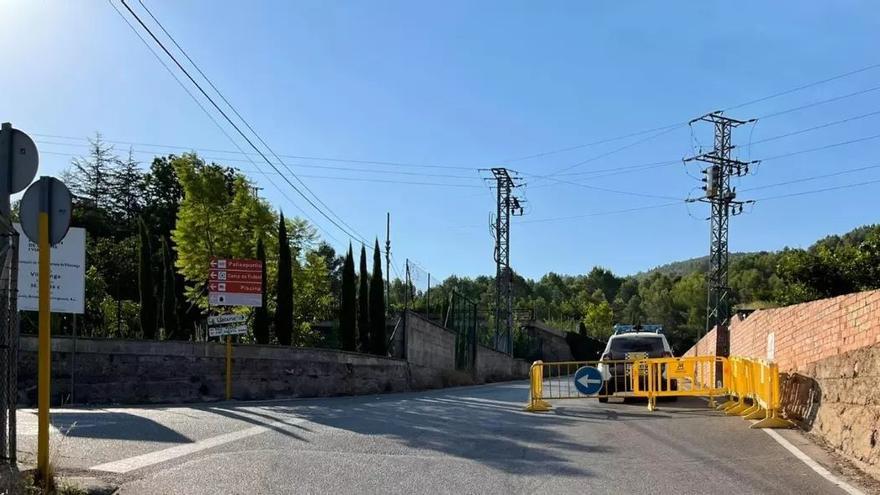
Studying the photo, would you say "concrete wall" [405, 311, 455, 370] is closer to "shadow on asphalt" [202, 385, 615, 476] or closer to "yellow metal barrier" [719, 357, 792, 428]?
"shadow on asphalt" [202, 385, 615, 476]

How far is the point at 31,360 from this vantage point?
17547 mm

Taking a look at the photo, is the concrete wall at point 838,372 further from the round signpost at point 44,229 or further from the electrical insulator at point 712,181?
the electrical insulator at point 712,181

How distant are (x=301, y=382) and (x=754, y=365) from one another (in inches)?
499

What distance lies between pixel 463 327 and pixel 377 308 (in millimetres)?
9489

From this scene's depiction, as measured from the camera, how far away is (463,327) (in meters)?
37.6

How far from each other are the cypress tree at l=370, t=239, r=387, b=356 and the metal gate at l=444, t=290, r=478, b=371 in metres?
7.12

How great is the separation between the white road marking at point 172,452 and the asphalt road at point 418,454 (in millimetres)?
15

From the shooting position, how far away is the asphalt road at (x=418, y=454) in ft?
23.6

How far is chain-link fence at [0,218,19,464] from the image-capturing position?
584 centimetres

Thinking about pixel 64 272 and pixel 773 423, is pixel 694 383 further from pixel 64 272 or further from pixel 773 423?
pixel 64 272

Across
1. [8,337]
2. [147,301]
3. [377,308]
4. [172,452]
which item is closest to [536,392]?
[172,452]

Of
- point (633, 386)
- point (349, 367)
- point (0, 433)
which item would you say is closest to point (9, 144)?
point (0, 433)

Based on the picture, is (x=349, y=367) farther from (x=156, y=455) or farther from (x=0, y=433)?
(x=0, y=433)

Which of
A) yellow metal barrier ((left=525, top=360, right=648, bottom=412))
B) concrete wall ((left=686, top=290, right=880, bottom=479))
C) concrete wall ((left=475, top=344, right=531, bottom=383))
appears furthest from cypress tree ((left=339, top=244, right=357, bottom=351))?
concrete wall ((left=686, top=290, right=880, bottom=479))
